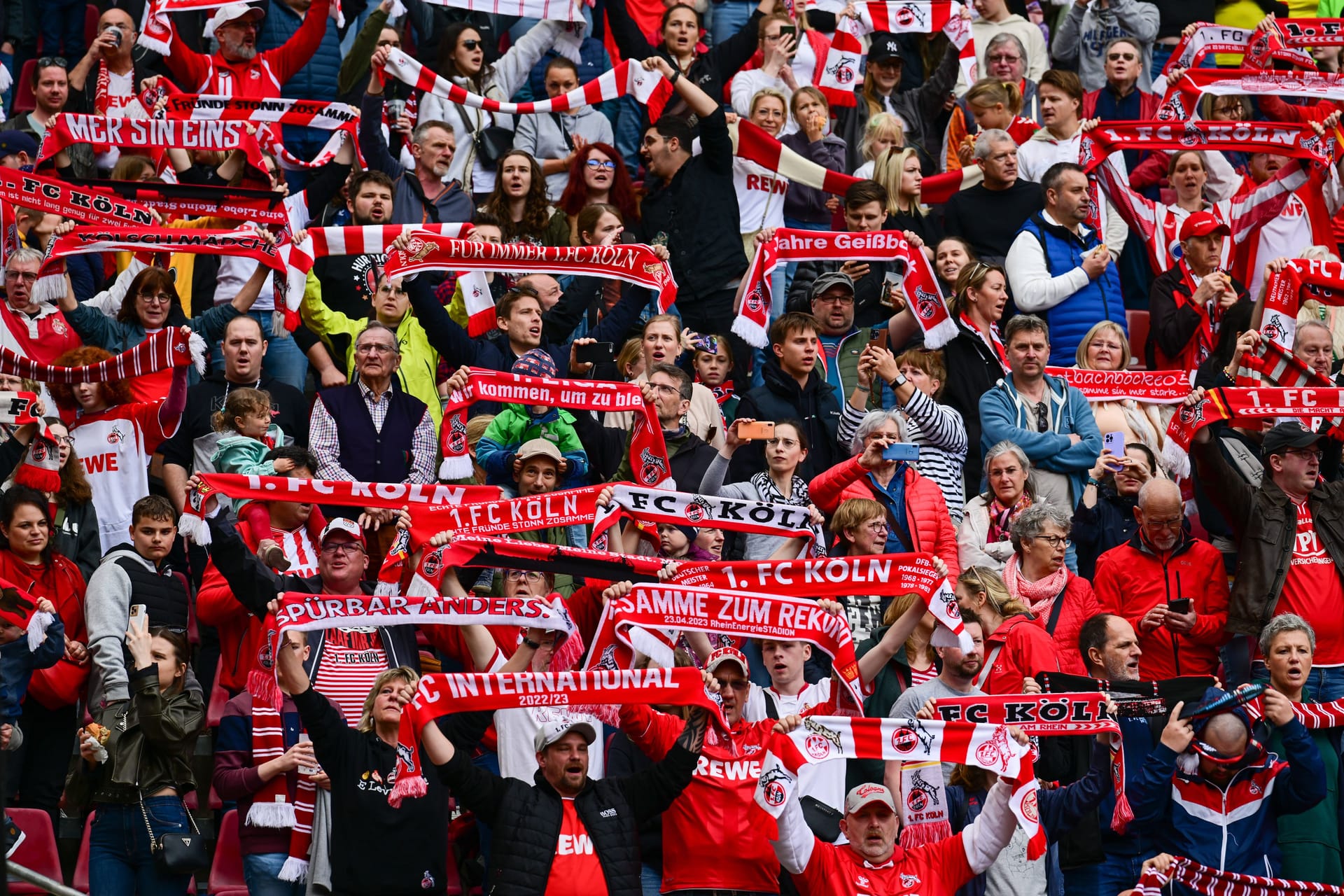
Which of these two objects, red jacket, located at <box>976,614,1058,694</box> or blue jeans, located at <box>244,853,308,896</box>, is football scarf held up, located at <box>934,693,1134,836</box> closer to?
red jacket, located at <box>976,614,1058,694</box>

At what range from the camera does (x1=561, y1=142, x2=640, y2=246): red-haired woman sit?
14.3 m

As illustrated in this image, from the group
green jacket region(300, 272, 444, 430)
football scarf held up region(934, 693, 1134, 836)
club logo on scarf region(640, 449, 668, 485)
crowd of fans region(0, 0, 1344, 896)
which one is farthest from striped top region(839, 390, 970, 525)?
green jacket region(300, 272, 444, 430)

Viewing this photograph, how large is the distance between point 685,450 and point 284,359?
261 centimetres

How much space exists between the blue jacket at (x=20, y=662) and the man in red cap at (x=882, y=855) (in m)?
3.19

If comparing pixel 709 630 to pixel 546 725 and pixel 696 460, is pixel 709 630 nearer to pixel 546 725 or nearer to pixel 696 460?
pixel 546 725

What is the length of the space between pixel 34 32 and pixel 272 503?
299 inches

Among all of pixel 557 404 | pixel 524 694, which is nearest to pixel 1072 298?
pixel 557 404

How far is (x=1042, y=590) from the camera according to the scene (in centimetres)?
1076

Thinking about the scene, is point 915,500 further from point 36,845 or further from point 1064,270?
point 36,845

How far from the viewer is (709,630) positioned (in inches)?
384

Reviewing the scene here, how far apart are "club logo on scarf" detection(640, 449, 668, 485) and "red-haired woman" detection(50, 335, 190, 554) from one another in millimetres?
2437

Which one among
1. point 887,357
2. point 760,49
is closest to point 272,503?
point 887,357

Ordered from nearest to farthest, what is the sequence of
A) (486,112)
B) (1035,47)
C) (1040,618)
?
(1040,618)
(486,112)
(1035,47)

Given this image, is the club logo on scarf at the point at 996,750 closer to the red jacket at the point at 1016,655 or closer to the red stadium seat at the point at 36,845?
the red jacket at the point at 1016,655
